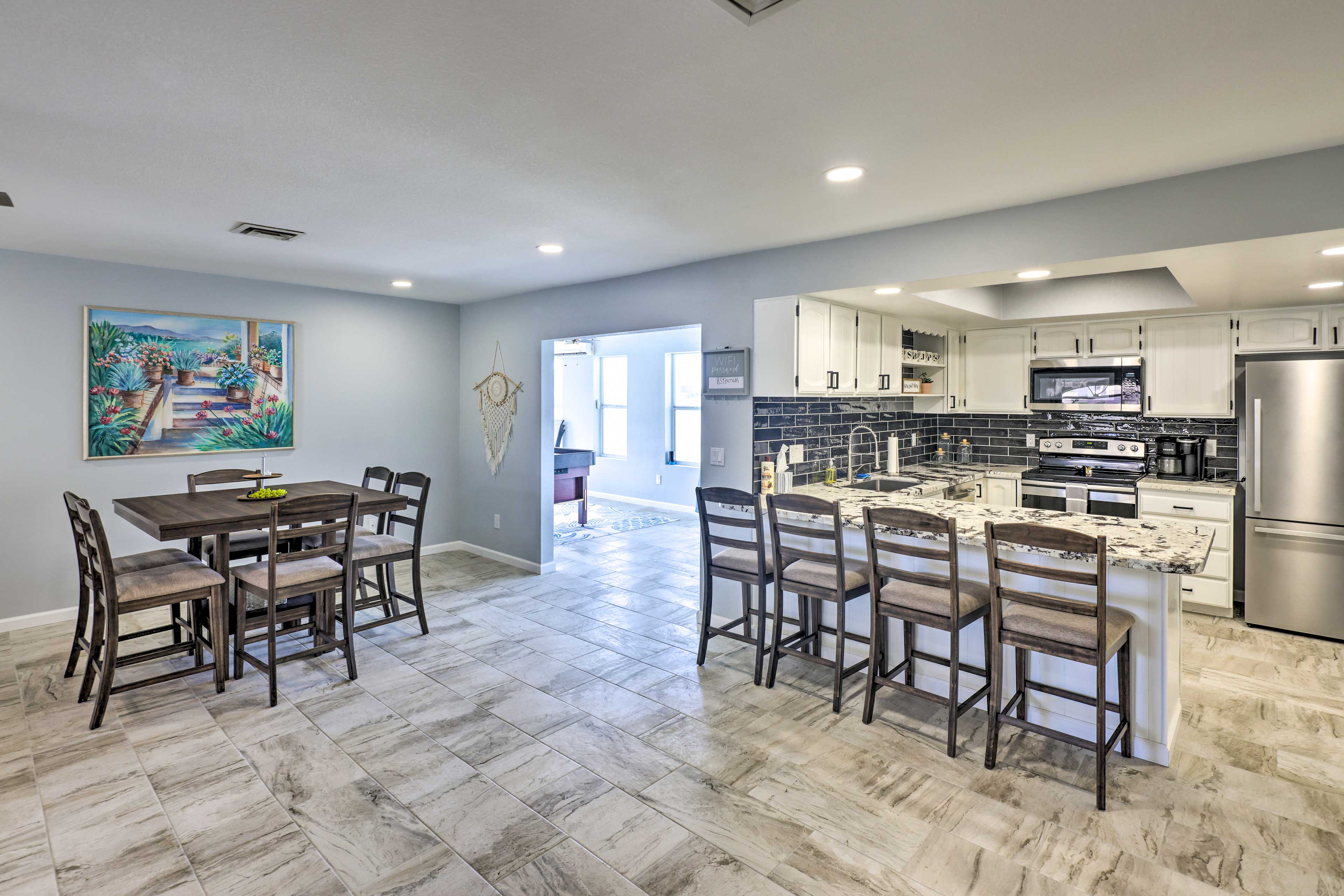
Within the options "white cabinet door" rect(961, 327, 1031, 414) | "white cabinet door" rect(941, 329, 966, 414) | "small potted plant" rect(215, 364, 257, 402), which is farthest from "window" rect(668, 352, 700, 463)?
"small potted plant" rect(215, 364, 257, 402)

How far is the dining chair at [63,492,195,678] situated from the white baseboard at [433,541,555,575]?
6.71 feet

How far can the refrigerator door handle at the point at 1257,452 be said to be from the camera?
13.8 ft

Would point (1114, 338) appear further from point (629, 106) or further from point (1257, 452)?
point (629, 106)

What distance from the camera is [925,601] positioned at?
2.87 m

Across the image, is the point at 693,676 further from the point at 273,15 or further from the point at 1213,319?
the point at 1213,319

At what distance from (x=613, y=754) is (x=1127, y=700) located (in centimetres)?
206

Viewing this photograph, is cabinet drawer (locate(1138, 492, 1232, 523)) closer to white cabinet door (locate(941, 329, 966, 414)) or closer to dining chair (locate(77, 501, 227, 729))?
white cabinet door (locate(941, 329, 966, 414))

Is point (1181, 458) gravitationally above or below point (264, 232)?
below

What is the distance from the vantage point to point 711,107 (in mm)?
2119

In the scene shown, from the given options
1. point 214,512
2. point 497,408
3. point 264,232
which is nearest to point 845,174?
point 264,232

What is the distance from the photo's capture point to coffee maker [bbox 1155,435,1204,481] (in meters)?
4.91

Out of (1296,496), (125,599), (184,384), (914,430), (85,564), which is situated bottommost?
(125,599)

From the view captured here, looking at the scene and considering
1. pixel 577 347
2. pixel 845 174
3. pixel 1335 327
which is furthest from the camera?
pixel 577 347

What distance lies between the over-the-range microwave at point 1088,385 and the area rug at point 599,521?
4139 millimetres
